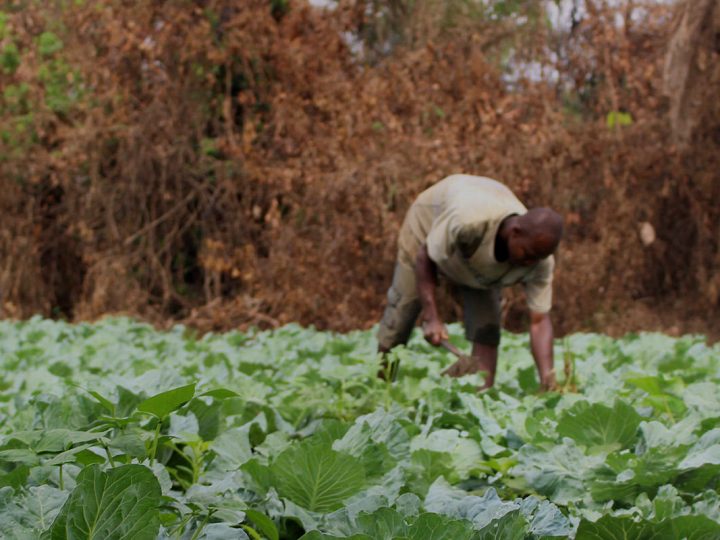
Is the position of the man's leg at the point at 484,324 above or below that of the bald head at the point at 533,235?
below

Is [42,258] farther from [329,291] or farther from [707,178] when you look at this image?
[707,178]

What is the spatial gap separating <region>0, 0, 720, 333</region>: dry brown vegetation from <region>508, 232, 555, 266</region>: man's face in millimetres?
4656

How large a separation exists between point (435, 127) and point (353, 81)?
133 cm

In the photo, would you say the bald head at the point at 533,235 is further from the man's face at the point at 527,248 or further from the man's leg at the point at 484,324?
the man's leg at the point at 484,324

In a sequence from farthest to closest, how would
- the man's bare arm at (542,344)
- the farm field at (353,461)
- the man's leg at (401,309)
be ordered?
the man's leg at (401,309), the man's bare arm at (542,344), the farm field at (353,461)

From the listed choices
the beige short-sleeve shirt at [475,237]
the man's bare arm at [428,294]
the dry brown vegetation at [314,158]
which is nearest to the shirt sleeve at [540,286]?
the beige short-sleeve shirt at [475,237]

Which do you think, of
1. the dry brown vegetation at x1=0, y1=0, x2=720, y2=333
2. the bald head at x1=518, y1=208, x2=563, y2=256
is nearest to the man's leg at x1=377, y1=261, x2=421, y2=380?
the bald head at x1=518, y1=208, x2=563, y2=256

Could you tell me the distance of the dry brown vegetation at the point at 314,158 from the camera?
31.2 ft

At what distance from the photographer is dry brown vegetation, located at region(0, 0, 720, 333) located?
950cm

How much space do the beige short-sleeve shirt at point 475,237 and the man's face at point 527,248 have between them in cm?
21

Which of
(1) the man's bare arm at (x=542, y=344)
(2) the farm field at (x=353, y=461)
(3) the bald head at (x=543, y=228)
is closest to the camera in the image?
(2) the farm field at (x=353, y=461)

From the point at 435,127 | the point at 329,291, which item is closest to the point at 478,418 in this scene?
the point at 329,291

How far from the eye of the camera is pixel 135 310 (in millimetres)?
10648

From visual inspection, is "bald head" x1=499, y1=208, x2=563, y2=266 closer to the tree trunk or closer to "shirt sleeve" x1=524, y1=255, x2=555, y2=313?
"shirt sleeve" x1=524, y1=255, x2=555, y2=313
